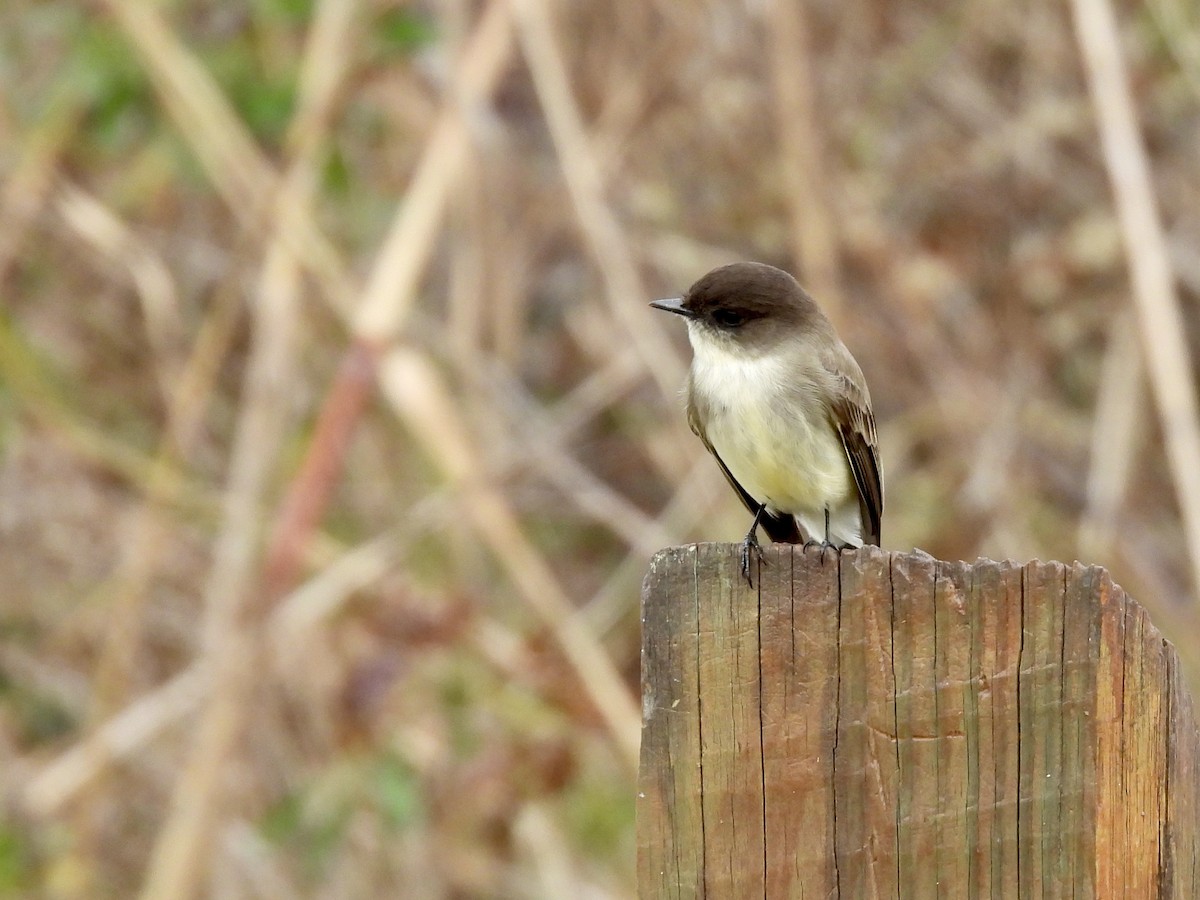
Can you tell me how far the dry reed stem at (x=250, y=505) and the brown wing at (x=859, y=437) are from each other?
1.76 metres

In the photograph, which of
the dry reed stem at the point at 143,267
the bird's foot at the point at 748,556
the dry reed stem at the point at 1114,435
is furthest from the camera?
the dry reed stem at the point at 1114,435

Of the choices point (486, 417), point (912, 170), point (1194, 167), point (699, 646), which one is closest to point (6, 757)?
point (486, 417)

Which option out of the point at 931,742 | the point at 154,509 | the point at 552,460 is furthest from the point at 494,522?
the point at 931,742

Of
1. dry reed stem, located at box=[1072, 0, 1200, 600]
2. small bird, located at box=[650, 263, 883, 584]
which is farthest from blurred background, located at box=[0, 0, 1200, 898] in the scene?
small bird, located at box=[650, 263, 883, 584]

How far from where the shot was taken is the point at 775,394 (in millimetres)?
3969

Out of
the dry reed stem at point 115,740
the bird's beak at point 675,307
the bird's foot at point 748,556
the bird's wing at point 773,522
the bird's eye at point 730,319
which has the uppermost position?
the bird's beak at point 675,307

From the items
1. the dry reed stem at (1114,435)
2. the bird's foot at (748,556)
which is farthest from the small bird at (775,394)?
the dry reed stem at (1114,435)

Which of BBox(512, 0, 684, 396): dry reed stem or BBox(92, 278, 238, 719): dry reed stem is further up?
BBox(512, 0, 684, 396): dry reed stem

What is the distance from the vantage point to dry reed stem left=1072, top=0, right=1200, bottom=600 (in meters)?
4.53

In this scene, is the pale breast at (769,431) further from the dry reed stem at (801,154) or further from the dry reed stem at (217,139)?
the dry reed stem at (801,154)

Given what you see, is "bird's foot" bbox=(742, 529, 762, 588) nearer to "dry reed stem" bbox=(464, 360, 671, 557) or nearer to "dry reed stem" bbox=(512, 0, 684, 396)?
"dry reed stem" bbox=(512, 0, 684, 396)

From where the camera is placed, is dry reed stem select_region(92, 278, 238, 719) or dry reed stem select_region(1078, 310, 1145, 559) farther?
dry reed stem select_region(1078, 310, 1145, 559)

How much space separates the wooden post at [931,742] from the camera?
76.6 inches

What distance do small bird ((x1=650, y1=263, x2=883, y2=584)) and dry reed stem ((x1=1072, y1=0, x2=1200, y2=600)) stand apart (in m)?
0.92
